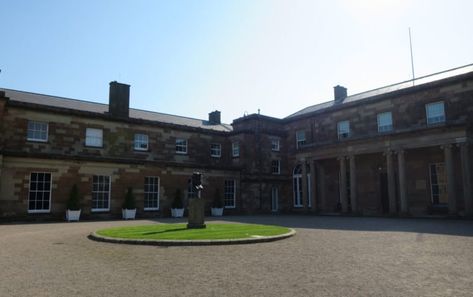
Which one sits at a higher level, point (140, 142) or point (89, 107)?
point (89, 107)

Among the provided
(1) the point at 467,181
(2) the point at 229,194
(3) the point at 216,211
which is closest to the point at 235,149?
(2) the point at 229,194

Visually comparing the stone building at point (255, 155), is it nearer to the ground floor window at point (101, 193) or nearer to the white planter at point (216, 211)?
the ground floor window at point (101, 193)

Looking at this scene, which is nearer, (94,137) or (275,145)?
(94,137)

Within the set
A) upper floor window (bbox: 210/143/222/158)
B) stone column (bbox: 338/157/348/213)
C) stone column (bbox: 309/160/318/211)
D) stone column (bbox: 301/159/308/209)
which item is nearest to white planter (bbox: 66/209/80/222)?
upper floor window (bbox: 210/143/222/158)

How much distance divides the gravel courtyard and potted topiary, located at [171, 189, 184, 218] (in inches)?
598

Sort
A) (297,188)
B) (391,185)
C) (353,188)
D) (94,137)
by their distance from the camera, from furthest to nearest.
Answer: (297,188), (94,137), (353,188), (391,185)

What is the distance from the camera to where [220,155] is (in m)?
33.8

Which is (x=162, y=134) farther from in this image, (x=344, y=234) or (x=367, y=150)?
(x=344, y=234)

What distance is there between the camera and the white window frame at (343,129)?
29922 millimetres

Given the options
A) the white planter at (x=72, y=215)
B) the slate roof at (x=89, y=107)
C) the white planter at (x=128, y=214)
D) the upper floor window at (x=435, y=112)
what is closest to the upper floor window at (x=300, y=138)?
the slate roof at (x=89, y=107)

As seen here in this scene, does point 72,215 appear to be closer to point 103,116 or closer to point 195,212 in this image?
point 103,116

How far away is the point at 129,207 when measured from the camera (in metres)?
24.7

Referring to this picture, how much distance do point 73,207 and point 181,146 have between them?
10.8 metres

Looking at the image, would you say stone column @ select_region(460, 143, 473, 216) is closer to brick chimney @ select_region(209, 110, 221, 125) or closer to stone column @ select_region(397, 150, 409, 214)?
stone column @ select_region(397, 150, 409, 214)
